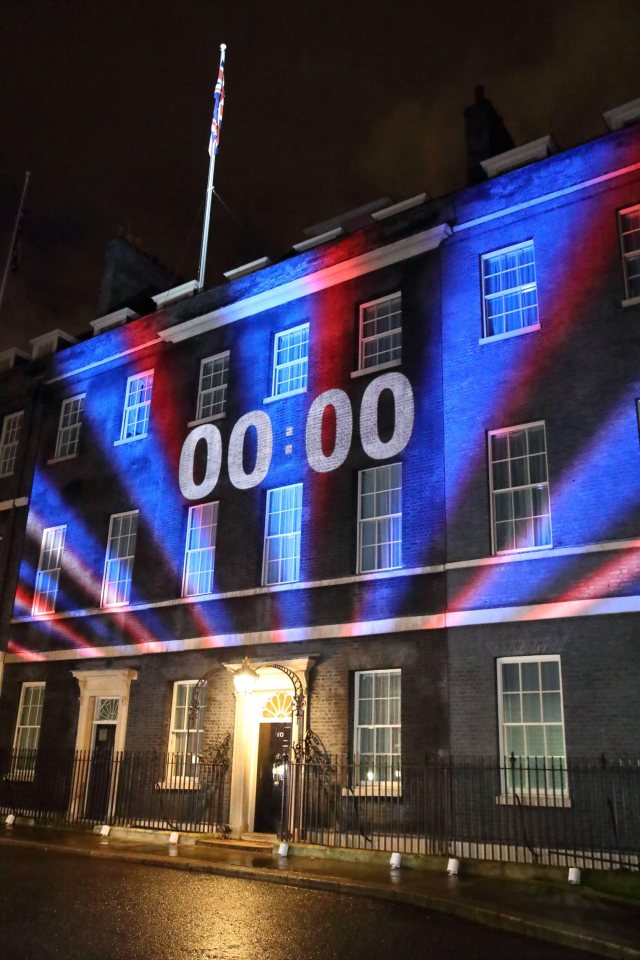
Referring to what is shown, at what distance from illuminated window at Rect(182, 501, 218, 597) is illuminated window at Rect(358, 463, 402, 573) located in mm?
4155

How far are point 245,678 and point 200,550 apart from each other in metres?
3.84

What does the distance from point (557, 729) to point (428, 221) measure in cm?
1078

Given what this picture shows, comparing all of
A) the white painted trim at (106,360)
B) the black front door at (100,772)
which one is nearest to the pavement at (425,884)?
the black front door at (100,772)

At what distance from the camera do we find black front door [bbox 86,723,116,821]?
19.6 m

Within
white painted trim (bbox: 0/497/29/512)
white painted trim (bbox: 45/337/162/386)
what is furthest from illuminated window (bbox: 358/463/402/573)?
white painted trim (bbox: 0/497/29/512)

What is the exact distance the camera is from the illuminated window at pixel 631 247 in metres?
15.2

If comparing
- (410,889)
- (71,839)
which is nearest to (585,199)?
(410,889)

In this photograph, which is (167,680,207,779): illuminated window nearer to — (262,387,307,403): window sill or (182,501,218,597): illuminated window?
(182,501,218,597): illuminated window

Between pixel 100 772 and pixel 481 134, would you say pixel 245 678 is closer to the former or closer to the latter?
pixel 100 772

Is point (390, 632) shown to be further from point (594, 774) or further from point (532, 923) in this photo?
point (532, 923)

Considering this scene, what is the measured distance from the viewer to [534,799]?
44.3 ft

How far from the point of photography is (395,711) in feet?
51.8

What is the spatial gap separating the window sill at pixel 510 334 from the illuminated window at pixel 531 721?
6137 millimetres

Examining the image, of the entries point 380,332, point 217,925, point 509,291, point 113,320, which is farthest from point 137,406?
point 217,925
